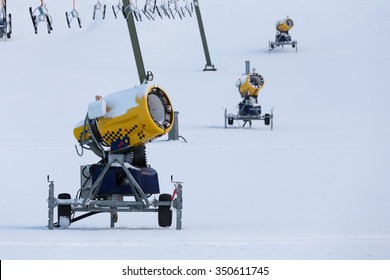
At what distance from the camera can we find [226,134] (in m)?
25.1

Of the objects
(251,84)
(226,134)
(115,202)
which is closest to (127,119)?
(115,202)

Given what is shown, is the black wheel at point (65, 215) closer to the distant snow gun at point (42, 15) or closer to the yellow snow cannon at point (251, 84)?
the distant snow gun at point (42, 15)

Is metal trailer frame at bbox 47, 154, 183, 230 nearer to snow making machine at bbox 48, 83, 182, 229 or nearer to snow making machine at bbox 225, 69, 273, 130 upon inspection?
snow making machine at bbox 48, 83, 182, 229

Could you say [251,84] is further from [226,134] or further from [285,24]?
[285,24]

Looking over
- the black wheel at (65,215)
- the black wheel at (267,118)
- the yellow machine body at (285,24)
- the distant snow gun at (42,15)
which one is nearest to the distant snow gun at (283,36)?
the yellow machine body at (285,24)

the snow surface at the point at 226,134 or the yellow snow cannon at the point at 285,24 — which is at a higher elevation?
the yellow snow cannon at the point at 285,24

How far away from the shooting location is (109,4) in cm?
6322

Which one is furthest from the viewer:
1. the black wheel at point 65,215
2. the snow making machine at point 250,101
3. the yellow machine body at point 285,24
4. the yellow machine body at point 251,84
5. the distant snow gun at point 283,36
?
the distant snow gun at point 283,36

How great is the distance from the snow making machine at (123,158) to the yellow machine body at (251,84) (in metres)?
18.0

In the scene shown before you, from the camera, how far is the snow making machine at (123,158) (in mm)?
9633

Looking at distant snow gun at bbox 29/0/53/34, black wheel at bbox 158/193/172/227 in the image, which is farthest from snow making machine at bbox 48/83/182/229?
distant snow gun at bbox 29/0/53/34

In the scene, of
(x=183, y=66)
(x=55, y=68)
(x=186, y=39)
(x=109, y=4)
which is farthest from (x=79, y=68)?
(x=109, y=4)

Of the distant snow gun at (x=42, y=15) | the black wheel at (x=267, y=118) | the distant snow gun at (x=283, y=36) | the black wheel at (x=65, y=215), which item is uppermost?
the distant snow gun at (x=283, y=36)

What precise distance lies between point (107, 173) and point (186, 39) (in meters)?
44.0
